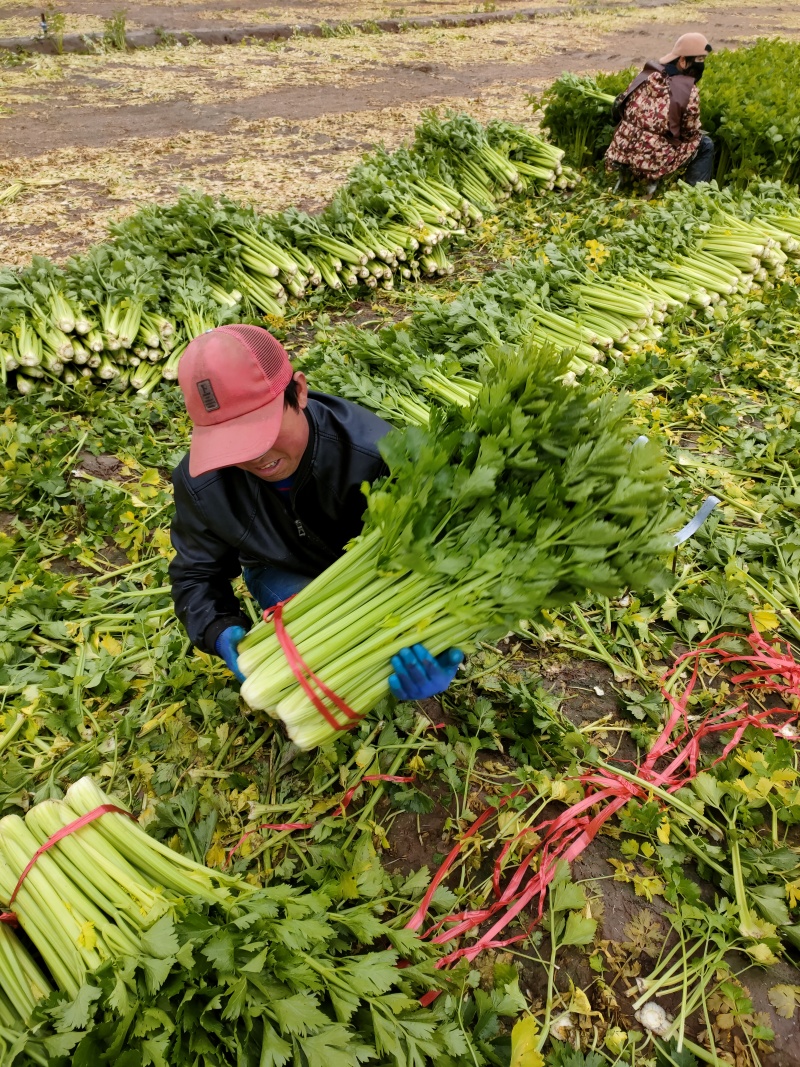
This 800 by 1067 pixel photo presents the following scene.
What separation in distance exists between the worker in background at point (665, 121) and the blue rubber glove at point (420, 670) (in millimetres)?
8096

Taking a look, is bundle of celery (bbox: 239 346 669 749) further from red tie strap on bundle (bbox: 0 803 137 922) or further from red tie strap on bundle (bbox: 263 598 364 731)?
red tie strap on bundle (bbox: 0 803 137 922)

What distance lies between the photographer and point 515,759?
2902mm

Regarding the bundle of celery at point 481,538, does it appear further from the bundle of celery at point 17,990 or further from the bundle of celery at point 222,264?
the bundle of celery at point 222,264

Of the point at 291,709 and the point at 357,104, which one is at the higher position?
the point at 357,104

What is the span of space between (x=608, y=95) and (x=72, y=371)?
822cm

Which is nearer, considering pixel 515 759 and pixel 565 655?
pixel 515 759

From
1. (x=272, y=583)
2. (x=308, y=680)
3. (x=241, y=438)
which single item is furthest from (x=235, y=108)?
(x=308, y=680)

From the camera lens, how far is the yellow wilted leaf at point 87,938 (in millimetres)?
1795

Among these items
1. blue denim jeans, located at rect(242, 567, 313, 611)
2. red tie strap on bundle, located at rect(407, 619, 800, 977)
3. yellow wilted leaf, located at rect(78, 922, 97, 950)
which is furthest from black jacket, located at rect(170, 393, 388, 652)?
red tie strap on bundle, located at rect(407, 619, 800, 977)

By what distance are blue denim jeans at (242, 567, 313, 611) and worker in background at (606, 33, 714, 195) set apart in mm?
7708

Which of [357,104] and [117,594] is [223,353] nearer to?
[117,594]

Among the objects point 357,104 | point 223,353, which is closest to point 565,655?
point 223,353

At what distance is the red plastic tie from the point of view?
76.9 inches

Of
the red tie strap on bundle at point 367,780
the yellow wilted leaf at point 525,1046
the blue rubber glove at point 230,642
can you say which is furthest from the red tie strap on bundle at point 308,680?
the yellow wilted leaf at point 525,1046
